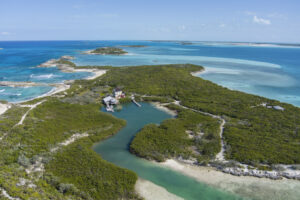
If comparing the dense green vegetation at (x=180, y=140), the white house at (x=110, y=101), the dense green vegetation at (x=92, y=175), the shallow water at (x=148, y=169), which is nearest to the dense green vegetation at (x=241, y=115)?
the dense green vegetation at (x=180, y=140)

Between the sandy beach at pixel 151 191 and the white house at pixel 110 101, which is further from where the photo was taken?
the white house at pixel 110 101

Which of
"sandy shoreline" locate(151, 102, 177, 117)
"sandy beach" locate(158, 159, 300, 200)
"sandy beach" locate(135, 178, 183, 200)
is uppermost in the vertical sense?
"sandy shoreline" locate(151, 102, 177, 117)

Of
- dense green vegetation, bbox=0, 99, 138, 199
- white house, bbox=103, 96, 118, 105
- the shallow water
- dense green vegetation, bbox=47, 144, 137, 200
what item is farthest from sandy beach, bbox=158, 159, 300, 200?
white house, bbox=103, 96, 118, 105

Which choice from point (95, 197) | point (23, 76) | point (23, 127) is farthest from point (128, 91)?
point (23, 76)

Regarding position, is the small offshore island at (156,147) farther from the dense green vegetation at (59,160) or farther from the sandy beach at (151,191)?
the sandy beach at (151,191)

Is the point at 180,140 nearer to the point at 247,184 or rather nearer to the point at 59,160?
the point at 247,184

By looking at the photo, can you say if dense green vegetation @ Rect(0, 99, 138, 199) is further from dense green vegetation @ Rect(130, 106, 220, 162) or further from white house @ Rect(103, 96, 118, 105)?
white house @ Rect(103, 96, 118, 105)
